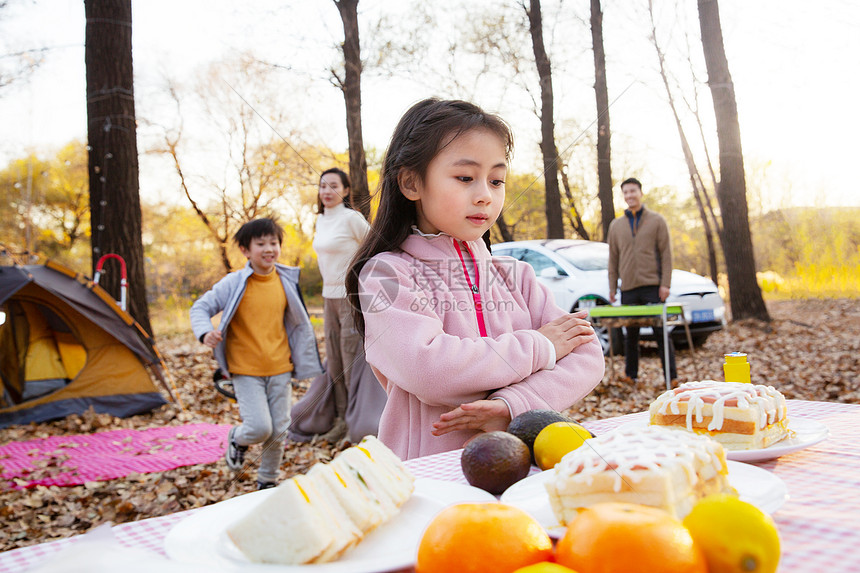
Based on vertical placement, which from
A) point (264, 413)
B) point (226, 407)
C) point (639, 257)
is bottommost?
point (226, 407)

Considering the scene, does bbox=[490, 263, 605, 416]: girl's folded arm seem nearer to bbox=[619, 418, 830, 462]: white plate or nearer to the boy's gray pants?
bbox=[619, 418, 830, 462]: white plate

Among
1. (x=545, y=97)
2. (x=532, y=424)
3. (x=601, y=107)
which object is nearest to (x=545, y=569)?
(x=532, y=424)

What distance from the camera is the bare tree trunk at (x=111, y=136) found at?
21.9 feet

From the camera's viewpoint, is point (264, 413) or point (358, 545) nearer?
point (358, 545)

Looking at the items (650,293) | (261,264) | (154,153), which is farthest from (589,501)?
(154,153)

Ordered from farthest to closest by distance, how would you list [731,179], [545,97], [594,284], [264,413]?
[545,97] < [731,179] < [594,284] < [264,413]

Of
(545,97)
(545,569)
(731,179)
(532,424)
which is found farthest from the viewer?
(545,97)

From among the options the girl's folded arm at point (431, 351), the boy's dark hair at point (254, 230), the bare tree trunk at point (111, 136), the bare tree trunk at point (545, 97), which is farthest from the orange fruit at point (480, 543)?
the bare tree trunk at point (545, 97)

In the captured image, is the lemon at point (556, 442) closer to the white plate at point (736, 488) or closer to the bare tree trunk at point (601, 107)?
the white plate at point (736, 488)

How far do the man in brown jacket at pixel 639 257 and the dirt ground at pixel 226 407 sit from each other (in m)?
0.40

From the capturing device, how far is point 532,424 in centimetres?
108

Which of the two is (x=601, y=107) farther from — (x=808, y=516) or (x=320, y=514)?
(x=320, y=514)

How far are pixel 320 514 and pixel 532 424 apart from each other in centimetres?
52

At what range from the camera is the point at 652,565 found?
50 centimetres
